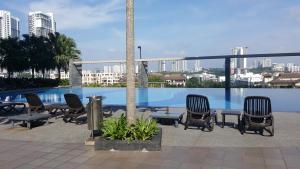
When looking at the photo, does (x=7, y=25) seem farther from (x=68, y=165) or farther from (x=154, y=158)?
(x=154, y=158)

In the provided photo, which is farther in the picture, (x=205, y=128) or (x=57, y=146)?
(x=205, y=128)

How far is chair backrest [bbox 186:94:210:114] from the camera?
7346mm

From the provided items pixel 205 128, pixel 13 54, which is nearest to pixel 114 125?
pixel 205 128

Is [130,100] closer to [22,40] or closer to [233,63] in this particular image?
[233,63]

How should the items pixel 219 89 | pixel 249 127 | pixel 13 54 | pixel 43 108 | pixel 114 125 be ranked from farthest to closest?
pixel 13 54 → pixel 219 89 → pixel 43 108 → pixel 249 127 → pixel 114 125

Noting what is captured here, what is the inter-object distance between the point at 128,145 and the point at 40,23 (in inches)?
2913

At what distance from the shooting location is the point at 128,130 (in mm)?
5938

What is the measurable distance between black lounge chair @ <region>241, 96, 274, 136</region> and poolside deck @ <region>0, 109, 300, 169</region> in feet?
0.79

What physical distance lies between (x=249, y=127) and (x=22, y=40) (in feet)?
94.3

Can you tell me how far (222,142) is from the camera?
622 centimetres

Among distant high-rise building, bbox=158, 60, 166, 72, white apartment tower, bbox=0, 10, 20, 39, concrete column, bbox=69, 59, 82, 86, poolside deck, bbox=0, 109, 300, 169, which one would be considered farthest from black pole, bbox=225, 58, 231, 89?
white apartment tower, bbox=0, 10, 20, 39

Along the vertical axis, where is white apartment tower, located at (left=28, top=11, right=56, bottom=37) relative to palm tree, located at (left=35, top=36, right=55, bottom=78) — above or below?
above

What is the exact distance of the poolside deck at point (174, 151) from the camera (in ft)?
16.0

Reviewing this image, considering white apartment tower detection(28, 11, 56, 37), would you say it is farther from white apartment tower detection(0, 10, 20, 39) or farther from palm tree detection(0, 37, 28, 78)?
palm tree detection(0, 37, 28, 78)
